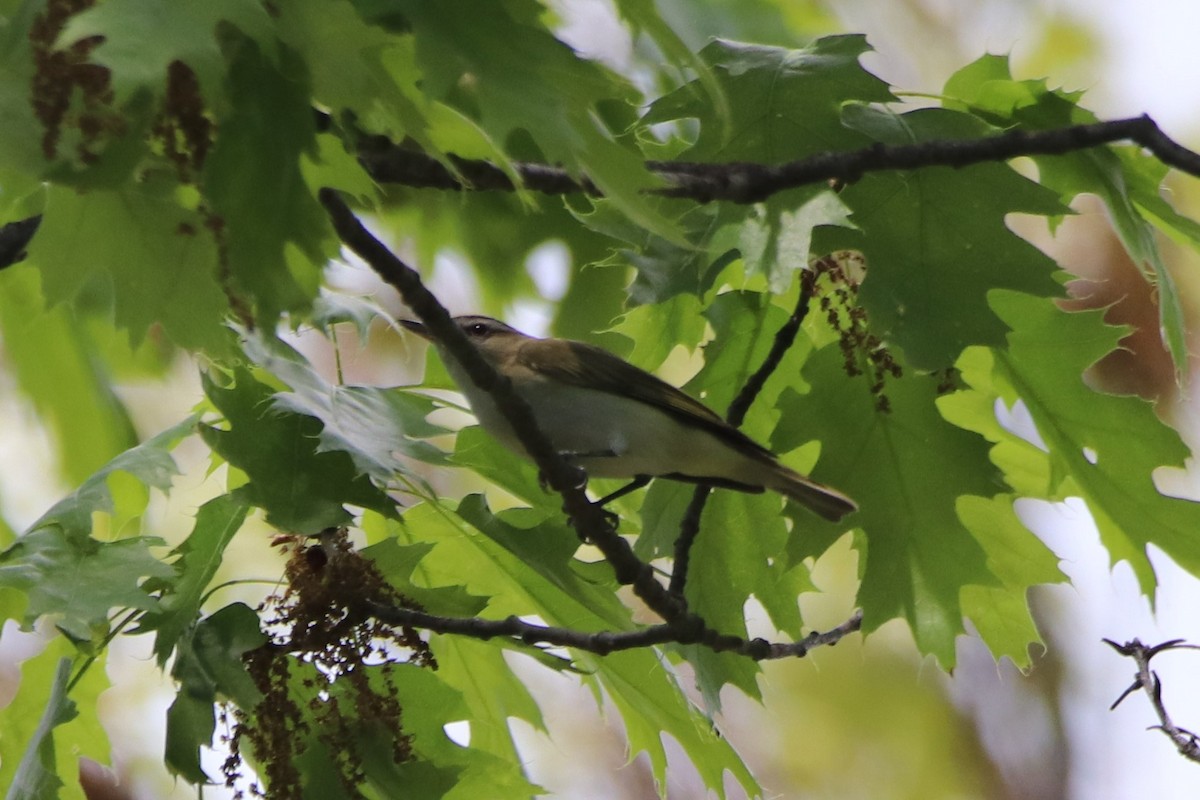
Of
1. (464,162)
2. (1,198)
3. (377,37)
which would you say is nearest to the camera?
(377,37)

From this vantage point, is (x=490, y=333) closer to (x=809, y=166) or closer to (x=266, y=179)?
(x=809, y=166)

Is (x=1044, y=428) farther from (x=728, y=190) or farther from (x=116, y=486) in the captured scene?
(x=116, y=486)

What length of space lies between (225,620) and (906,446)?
1.27 m

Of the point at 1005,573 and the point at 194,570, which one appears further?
the point at 1005,573

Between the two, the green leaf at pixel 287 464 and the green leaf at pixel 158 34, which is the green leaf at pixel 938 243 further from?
the green leaf at pixel 158 34

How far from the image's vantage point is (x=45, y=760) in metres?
2.13

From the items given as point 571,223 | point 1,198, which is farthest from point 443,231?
point 1,198

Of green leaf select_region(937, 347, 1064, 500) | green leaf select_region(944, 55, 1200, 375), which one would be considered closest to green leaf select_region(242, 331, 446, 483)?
green leaf select_region(937, 347, 1064, 500)

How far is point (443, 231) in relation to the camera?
291 cm

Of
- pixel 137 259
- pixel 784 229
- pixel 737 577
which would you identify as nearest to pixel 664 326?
pixel 737 577

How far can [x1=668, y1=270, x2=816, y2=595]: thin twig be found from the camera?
239cm

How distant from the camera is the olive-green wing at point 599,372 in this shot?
291 cm

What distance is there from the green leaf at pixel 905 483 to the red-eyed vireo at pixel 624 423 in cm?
9

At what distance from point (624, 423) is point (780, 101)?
3.45 ft
